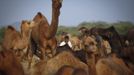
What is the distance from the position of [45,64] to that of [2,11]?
132 inches

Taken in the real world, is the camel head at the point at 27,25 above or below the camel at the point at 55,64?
below

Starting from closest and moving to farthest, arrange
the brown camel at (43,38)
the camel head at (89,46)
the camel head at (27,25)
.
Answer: the camel head at (89,46) < the brown camel at (43,38) < the camel head at (27,25)

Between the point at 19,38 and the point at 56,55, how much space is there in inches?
101

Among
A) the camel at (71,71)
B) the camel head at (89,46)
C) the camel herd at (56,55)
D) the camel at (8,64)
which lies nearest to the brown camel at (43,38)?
the camel herd at (56,55)

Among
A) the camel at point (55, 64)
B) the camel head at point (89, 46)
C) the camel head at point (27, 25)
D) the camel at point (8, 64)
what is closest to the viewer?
the camel head at point (89, 46)

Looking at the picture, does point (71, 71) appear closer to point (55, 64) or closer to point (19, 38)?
point (55, 64)

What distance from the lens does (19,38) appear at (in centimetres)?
515

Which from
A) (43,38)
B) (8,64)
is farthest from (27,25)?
(8,64)

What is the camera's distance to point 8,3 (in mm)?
5852

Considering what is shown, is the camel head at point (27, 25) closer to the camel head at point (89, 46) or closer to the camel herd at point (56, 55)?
the camel herd at point (56, 55)

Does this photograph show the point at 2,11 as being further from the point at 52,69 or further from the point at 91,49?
the point at 91,49

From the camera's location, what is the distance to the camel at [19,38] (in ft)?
15.3

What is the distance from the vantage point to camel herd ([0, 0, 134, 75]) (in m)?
2.19

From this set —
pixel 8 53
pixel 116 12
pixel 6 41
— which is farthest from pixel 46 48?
pixel 116 12
